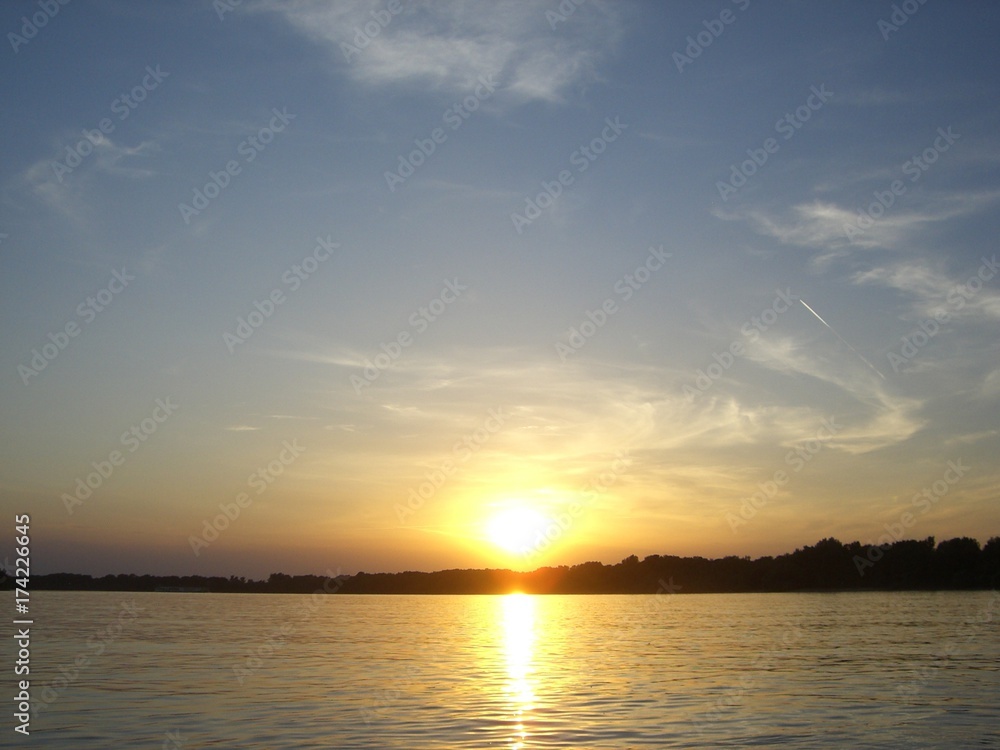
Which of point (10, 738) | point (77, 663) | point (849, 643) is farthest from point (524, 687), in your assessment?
point (849, 643)

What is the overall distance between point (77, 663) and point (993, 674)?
168 feet

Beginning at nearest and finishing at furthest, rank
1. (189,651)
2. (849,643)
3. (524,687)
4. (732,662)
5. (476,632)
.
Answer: (524,687) < (732,662) < (189,651) < (849,643) < (476,632)

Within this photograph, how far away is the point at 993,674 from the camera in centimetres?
4450

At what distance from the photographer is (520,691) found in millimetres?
40312

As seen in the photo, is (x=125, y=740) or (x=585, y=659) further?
(x=585, y=659)

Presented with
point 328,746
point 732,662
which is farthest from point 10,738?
point 732,662

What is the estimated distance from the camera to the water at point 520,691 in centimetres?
2942

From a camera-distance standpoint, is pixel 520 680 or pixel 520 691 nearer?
pixel 520 691

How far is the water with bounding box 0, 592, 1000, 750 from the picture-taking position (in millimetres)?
29422

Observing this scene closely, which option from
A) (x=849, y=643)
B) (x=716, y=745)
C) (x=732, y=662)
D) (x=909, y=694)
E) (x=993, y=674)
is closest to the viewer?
(x=716, y=745)

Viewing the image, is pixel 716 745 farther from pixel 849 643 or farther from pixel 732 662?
pixel 849 643

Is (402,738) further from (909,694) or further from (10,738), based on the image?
(909,694)

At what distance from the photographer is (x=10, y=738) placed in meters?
29.4

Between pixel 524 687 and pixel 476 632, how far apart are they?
53.2 metres
